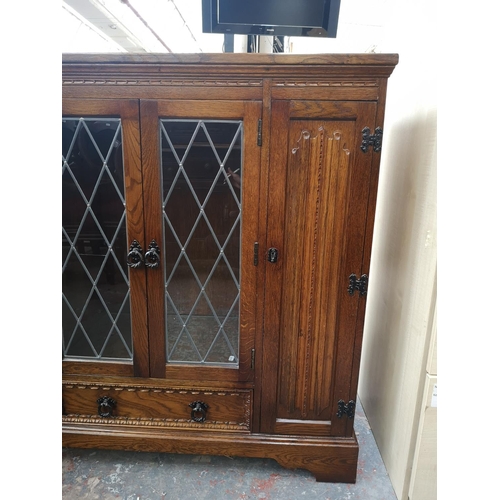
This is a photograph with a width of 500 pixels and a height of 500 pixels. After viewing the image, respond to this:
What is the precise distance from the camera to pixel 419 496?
1.24 meters

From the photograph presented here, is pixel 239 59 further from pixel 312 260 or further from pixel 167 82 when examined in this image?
pixel 312 260

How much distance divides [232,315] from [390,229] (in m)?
0.80

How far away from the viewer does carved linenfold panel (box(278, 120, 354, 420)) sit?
3.89ft

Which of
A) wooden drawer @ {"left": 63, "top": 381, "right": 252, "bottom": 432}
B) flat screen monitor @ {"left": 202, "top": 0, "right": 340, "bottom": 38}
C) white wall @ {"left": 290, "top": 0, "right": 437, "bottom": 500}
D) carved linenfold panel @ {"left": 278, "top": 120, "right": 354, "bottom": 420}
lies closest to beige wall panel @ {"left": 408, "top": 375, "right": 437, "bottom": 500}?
white wall @ {"left": 290, "top": 0, "right": 437, "bottom": 500}

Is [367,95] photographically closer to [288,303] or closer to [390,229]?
[390,229]

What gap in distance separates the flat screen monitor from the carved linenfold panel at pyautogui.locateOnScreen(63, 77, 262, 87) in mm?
255

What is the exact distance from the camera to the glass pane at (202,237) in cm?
123

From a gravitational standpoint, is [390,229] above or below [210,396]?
above

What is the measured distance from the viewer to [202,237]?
51.4 inches

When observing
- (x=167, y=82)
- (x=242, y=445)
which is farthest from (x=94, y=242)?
(x=242, y=445)

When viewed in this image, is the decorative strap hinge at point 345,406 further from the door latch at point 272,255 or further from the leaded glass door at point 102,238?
the leaded glass door at point 102,238

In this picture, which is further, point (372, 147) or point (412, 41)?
point (412, 41)
